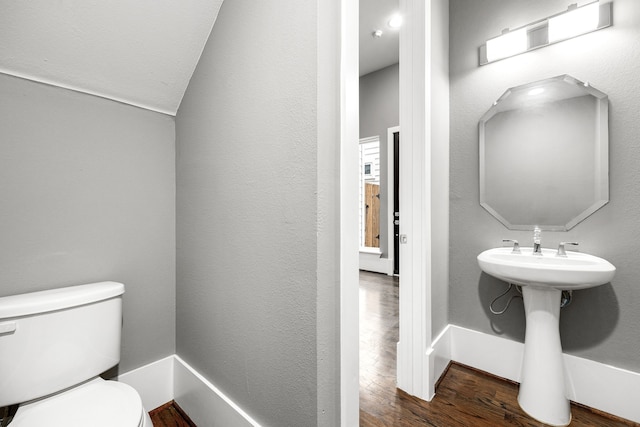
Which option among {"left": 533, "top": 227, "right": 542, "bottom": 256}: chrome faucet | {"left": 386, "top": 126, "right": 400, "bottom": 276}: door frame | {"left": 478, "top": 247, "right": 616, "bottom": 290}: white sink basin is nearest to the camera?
{"left": 478, "top": 247, "right": 616, "bottom": 290}: white sink basin

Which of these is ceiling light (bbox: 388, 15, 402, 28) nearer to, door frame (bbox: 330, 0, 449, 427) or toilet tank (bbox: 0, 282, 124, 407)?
door frame (bbox: 330, 0, 449, 427)

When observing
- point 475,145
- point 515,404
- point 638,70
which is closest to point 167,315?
point 515,404

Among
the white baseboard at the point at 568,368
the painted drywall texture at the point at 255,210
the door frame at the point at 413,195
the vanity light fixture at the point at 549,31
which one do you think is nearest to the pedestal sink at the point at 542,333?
the white baseboard at the point at 568,368

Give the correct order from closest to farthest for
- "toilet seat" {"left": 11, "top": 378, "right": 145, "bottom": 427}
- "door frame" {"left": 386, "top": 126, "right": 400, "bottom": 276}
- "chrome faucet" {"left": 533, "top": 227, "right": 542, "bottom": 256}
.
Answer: "toilet seat" {"left": 11, "top": 378, "right": 145, "bottom": 427} → "chrome faucet" {"left": 533, "top": 227, "right": 542, "bottom": 256} → "door frame" {"left": 386, "top": 126, "right": 400, "bottom": 276}

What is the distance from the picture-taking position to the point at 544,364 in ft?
4.20

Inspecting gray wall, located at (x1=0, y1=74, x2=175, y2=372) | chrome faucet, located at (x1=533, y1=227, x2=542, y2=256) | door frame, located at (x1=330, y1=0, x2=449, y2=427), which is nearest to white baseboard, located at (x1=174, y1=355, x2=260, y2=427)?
gray wall, located at (x1=0, y1=74, x2=175, y2=372)

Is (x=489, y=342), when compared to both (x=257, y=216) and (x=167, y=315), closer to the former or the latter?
(x=257, y=216)

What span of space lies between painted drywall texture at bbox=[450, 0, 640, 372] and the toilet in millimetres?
1849

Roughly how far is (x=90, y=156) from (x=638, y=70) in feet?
8.53

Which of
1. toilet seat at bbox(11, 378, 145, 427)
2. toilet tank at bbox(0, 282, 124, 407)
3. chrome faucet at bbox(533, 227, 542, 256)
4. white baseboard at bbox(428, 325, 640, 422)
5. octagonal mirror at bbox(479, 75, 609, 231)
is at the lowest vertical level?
white baseboard at bbox(428, 325, 640, 422)

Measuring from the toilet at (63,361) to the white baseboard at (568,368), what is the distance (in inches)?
56.5

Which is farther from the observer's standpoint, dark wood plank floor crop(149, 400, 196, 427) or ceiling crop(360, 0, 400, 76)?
ceiling crop(360, 0, 400, 76)

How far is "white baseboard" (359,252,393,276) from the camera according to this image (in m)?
3.96

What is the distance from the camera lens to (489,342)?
5.40ft
